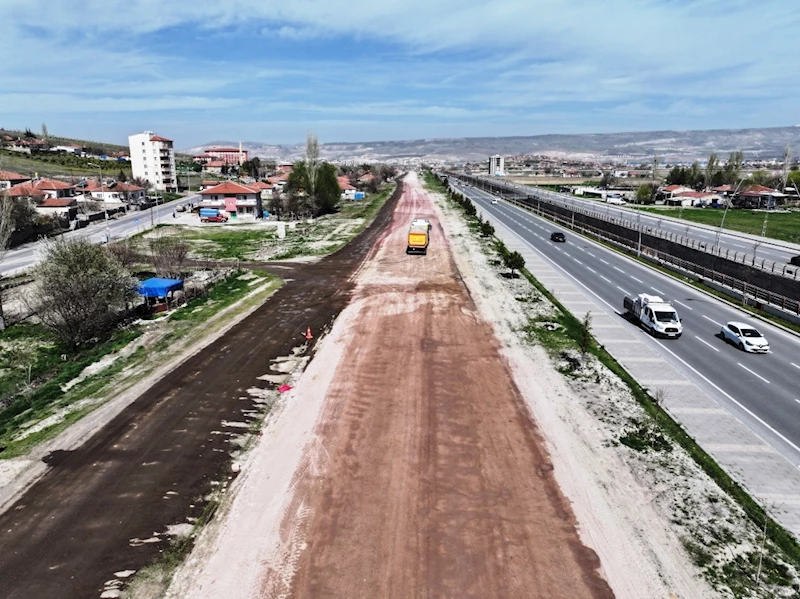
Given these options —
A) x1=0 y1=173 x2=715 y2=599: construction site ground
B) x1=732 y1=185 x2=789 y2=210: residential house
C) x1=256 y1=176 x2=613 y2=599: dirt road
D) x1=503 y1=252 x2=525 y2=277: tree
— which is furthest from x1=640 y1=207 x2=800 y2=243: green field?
x1=0 y1=173 x2=715 y2=599: construction site ground

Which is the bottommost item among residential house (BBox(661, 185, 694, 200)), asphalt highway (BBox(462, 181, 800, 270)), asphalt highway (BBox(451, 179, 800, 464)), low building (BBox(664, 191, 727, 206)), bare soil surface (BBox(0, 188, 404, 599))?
asphalt highway (BBox(451, 179, 800, 464))

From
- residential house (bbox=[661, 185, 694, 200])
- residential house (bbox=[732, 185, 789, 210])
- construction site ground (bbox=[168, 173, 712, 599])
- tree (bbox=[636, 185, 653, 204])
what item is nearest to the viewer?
construction site ground (bbox=[168, 173, 712, 599])

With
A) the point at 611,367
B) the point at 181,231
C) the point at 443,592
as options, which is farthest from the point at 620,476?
the point at 181,231

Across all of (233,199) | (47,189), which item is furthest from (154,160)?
(233,199)

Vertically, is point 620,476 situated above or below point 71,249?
below

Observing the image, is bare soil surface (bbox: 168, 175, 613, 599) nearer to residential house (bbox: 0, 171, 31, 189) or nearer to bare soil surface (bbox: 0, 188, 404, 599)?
bare soil surface (bbox: 0, 188, 404, 599)

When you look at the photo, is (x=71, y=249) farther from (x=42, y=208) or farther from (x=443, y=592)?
(x=42, y=208)
